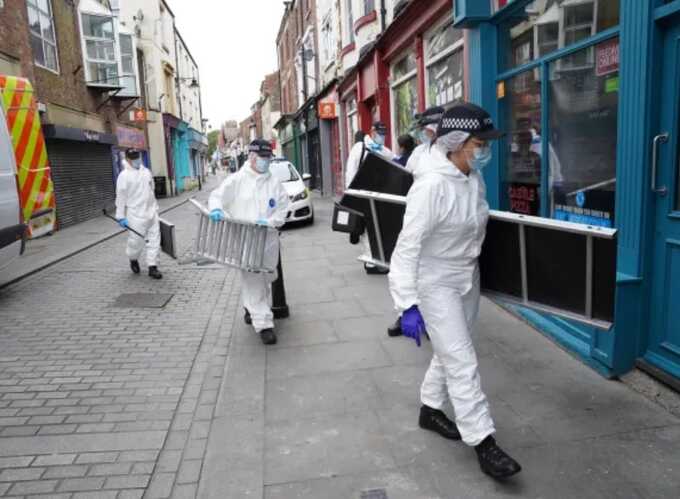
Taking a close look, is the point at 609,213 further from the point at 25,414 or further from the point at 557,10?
the point at 25,414

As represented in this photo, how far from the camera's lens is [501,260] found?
10.8 ft

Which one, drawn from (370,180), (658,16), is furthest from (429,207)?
(658,16)

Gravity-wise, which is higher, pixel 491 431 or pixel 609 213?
pixel 609 213

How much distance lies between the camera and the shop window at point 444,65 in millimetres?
7812

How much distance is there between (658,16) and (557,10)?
1.64m

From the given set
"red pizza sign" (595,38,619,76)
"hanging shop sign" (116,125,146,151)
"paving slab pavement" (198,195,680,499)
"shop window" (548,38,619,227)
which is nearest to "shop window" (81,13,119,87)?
"hanging shop sign" (116,125,146,151)

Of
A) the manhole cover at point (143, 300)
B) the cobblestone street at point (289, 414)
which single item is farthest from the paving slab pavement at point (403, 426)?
the manhole cover at point (143, 300)

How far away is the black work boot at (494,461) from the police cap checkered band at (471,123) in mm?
1528

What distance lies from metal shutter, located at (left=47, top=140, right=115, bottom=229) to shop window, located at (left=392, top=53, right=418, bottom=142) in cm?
884

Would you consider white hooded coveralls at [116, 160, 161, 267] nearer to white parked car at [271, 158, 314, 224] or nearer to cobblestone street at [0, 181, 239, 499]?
cobblestone street at [0, 181, 239, 499]

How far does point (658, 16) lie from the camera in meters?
3.46

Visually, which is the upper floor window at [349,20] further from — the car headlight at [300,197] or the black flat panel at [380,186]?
the black flat panel at [380,186]

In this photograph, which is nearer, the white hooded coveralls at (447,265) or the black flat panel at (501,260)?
the white hooded coveralls at (447,265)

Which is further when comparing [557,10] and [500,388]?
[557,10]
